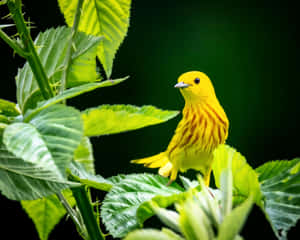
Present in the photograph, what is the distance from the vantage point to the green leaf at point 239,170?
10.4 inches

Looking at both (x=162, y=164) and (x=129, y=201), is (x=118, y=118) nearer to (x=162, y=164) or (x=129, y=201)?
(x=129, y=201)

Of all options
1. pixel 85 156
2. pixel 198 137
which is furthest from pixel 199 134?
pixel 85 156

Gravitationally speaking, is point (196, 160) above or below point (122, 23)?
below

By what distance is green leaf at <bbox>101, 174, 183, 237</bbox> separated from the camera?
0.94ft

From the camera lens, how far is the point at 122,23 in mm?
390

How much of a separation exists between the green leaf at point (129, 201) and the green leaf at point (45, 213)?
0.09 metres

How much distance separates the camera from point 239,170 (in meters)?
0.28

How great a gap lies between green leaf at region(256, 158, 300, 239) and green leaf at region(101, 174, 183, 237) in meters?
0.06

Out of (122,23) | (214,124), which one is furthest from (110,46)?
(214,124)

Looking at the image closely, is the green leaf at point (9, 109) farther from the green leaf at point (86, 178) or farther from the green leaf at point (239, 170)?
the green leaf at point (239, 170)

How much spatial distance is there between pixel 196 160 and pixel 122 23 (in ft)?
0.46

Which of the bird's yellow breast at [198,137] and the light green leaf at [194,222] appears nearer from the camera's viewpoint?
Answer: the light green leaf at [194,222]

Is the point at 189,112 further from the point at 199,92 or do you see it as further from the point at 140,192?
the point at 140,192

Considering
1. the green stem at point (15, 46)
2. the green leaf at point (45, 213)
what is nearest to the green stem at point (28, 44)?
the green stem at point (15, 46)
